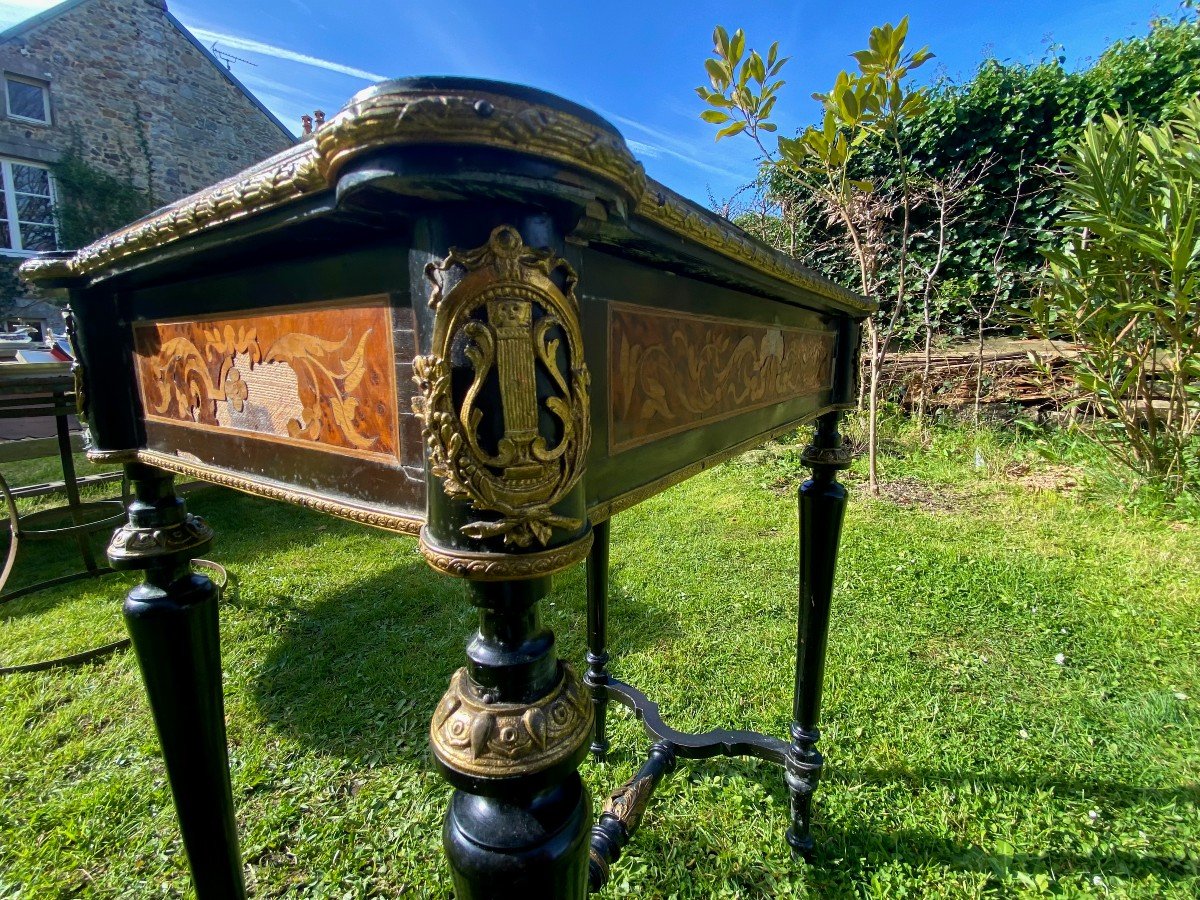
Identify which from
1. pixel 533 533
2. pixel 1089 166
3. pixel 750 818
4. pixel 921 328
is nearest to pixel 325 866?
pixel 750 818

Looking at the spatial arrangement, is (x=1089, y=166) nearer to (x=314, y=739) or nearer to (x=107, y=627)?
(x=314, y=739)

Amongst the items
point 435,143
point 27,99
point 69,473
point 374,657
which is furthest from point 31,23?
point 435,143

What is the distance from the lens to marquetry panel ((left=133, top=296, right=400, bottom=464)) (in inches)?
20.6

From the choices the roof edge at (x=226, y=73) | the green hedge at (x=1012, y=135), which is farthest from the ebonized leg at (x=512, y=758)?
the roof edge at (x=226, y=73)

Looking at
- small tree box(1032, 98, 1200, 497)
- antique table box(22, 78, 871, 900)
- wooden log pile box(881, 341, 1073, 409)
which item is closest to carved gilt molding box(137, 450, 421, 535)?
antique table box(22, 78, 871, 900)

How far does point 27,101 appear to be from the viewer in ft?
29.1

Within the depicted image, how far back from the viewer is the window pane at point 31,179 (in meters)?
8.97

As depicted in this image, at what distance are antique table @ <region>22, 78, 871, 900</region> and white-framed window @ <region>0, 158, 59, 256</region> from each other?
12525 millimetres

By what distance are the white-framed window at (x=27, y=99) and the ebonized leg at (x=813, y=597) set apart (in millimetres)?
13286

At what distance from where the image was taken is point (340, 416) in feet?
1.87

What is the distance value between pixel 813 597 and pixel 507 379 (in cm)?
134

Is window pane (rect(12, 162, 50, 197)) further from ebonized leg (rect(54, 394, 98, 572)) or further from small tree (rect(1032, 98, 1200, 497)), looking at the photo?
small tree (rect(1032, 98, 1200, 497))

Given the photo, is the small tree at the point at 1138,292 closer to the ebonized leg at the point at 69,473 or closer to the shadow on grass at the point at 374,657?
the shadow on grass at the point at 374,657

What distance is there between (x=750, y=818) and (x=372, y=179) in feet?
6.19
